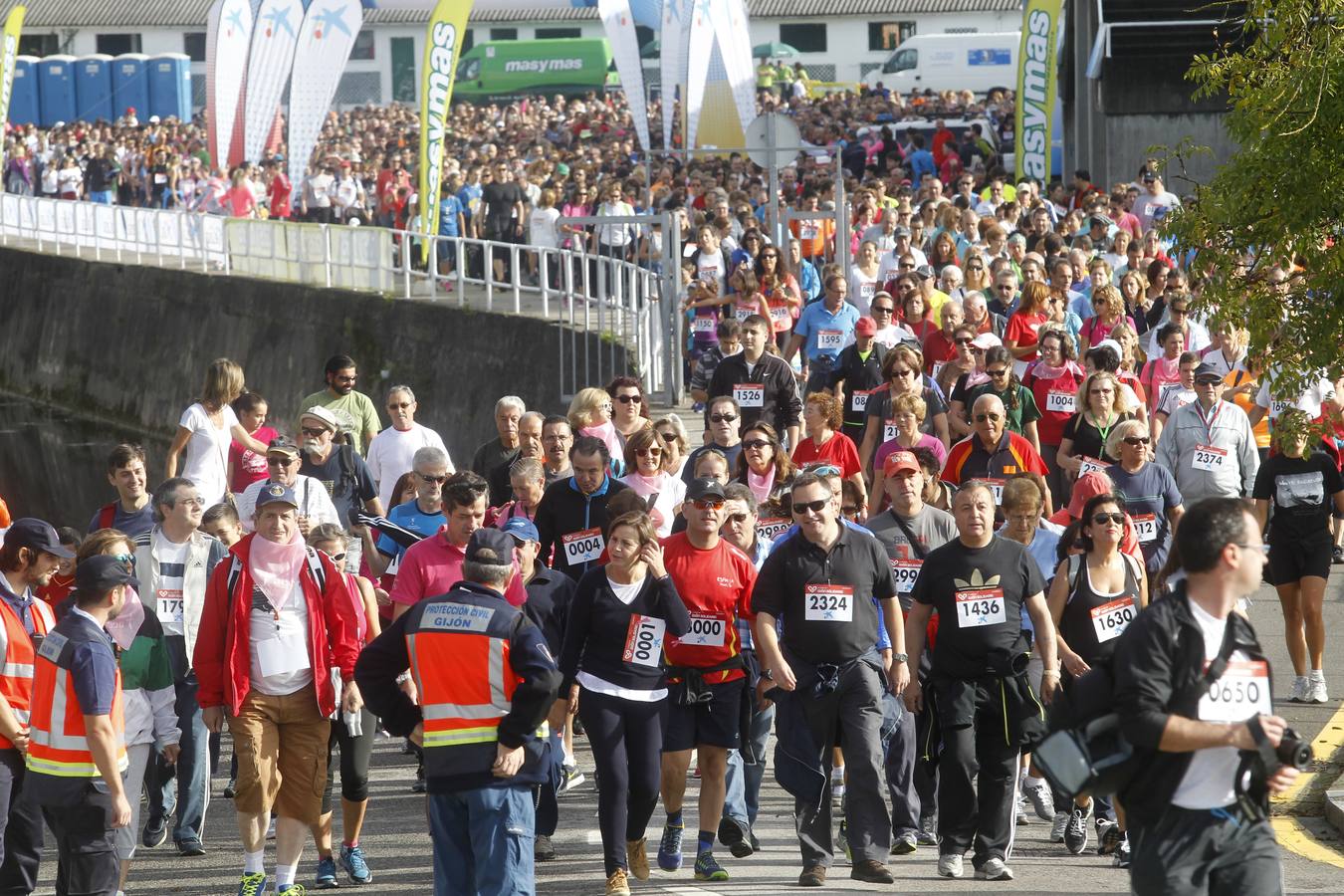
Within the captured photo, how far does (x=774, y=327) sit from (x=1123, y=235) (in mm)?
3908

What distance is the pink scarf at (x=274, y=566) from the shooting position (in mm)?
8102

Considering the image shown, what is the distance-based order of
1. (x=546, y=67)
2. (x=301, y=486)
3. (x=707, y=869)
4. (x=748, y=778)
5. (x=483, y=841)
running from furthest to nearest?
(x=546, y=67) → (x=301, y=486) → (x=748, y=778) → (x=707, y=869) → (x=483, y=841)

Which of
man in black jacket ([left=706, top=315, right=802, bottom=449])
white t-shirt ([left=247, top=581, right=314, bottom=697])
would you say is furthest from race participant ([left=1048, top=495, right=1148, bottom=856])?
man in black jacket ([left=706, top=315, right=802, bottom=449])

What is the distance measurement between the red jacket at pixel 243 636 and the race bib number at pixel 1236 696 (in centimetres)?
379

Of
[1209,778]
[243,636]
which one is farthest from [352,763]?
[1209,778]

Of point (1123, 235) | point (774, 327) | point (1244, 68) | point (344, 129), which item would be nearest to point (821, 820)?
point (1244, 68)

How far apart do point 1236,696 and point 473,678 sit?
2652 mm

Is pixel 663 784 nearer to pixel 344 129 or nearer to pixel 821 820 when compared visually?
pixel 821 820

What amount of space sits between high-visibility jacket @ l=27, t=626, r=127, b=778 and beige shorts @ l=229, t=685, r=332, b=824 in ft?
2.80

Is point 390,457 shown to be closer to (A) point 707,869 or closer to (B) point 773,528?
(B) point 773,528

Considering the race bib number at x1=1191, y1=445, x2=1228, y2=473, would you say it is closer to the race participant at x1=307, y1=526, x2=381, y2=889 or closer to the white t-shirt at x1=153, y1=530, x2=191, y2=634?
the race participant at x1=307, y1=526, x2=381, y2=889

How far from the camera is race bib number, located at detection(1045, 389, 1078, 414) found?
512 inches

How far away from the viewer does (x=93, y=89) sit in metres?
61.0

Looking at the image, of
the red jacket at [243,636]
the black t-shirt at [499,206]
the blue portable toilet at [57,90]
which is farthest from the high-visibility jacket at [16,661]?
the blue portable toilet at [57,90]
